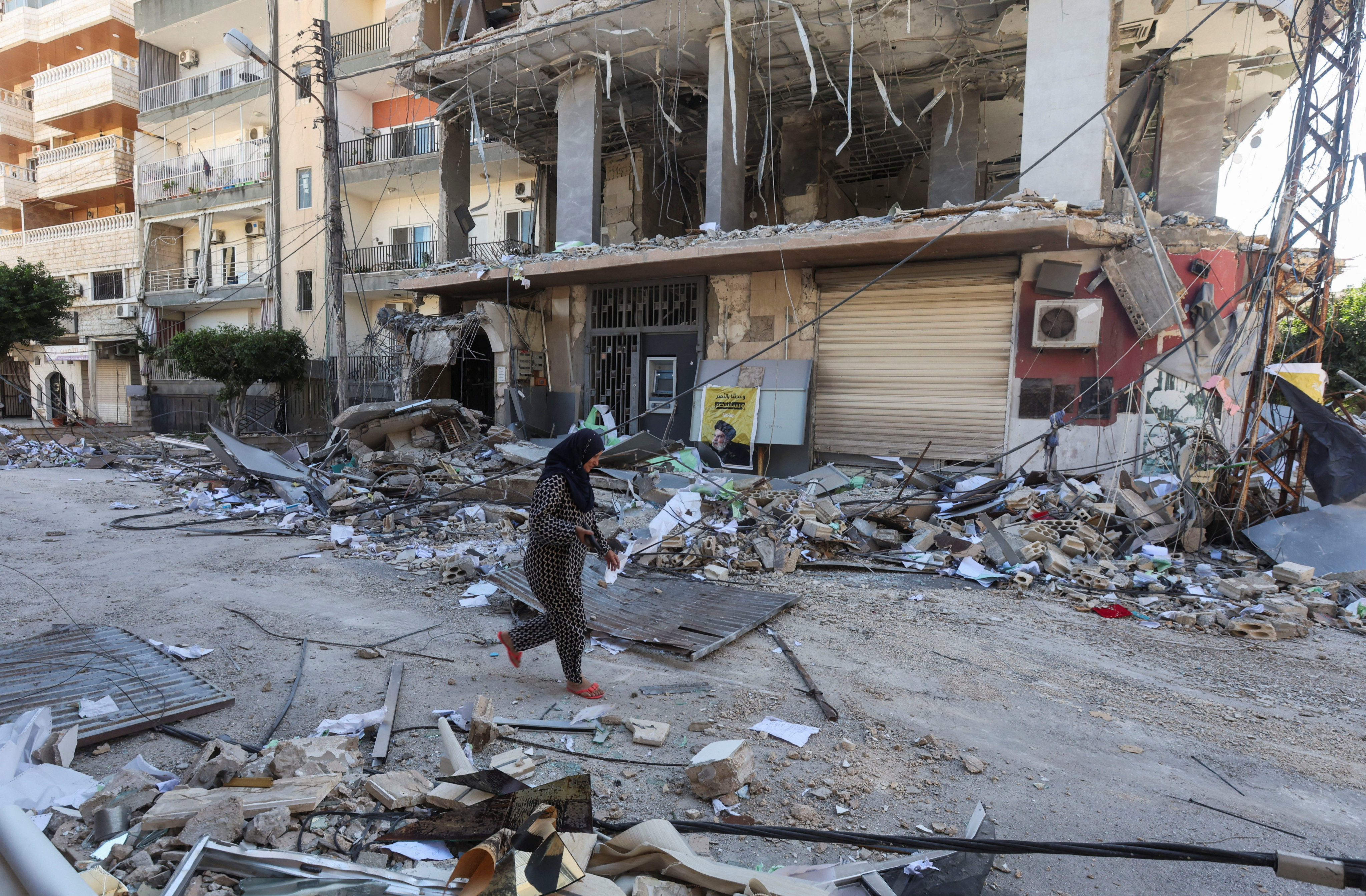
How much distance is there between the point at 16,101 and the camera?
1098 inches

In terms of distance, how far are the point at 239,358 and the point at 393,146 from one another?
775 centimetres

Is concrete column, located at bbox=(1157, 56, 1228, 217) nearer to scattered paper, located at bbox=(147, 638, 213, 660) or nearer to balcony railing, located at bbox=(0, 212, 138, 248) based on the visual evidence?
scattered paper, located at bbox=(147, 638, 213, 660)

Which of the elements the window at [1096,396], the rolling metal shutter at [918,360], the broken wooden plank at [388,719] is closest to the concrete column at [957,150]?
the rolling metal shutter at [918,360]

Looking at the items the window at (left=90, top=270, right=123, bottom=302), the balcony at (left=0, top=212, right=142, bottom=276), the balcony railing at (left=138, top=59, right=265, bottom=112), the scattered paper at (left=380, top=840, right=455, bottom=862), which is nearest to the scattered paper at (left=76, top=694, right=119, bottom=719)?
the scattered paper at (left=380, top=840, right=455, bottom=862)

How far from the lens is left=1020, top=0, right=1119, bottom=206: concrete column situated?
8727 millimetres

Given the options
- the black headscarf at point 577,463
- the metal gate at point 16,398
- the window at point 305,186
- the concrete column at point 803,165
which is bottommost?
the metal gate at point 16,398

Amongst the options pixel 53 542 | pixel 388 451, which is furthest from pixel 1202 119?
pixel 53 542

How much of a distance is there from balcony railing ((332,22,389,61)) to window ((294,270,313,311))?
638 cm

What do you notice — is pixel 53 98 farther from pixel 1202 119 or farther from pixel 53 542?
pixel 1202 119

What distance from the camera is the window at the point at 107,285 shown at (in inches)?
987

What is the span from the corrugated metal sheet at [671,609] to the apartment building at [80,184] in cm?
2585

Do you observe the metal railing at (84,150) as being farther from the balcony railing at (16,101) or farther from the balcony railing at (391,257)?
the balcony railing at (391,257)

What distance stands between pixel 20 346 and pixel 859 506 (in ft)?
87.7

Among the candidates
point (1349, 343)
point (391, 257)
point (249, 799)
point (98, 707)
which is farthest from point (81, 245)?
point (1349, 343)
